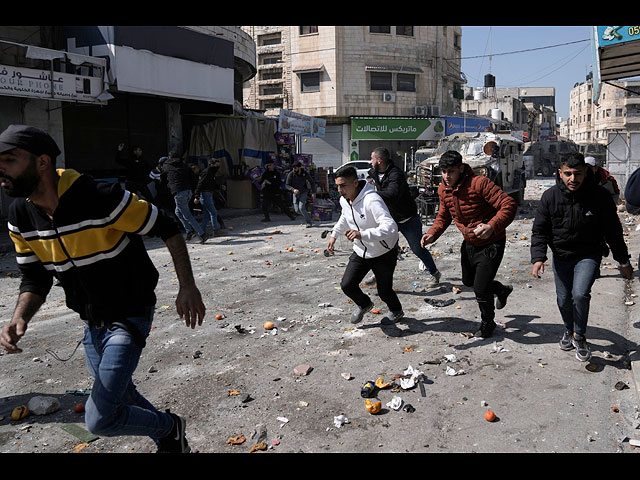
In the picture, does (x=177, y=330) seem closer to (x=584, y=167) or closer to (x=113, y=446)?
(x=113, y=446)

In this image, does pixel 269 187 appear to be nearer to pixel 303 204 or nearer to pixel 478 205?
pixel 303 204

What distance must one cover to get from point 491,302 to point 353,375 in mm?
1716

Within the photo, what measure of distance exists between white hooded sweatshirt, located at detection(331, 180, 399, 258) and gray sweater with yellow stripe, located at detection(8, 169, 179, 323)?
9.18 feet

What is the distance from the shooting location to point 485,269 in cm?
541

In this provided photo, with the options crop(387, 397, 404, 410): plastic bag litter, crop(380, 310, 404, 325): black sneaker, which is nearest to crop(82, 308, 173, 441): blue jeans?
crop(387, 397, 404, 410): plastic bag litter

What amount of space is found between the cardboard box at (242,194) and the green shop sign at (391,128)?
67.7 feet

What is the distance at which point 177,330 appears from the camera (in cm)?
613

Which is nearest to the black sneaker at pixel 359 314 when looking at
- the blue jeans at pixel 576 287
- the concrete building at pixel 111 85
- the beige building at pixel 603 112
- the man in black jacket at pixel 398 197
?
the man in black jacket at pixel 398 197

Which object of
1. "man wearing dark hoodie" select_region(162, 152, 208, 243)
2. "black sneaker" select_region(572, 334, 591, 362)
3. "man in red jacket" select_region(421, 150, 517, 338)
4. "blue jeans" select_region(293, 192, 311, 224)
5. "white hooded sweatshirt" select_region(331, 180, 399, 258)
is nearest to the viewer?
"black sneaker" select_region(572, 334, 591, 362)

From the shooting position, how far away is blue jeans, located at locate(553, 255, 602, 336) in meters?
4.75

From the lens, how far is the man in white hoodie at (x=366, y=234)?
549 cm

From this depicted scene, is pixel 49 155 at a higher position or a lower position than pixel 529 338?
higher

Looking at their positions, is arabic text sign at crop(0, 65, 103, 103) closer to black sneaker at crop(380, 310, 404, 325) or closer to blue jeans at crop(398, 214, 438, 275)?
blue jeans at crop(398, 214, 438, 275)
